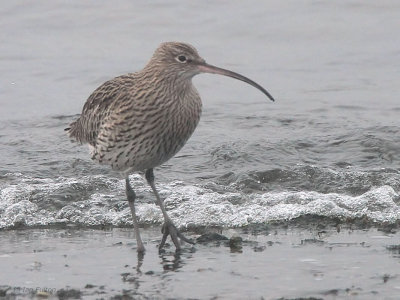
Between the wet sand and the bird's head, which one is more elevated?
the bird's head

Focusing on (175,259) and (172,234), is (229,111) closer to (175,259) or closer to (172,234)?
(172,234)

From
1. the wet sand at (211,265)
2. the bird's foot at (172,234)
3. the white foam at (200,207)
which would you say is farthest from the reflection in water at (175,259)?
the white foam at (200,207)

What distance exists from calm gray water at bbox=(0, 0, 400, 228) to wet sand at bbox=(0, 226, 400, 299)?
0.67 metres

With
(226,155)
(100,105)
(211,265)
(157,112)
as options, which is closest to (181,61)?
(157,112)

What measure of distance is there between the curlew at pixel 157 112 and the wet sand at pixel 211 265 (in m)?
0.45

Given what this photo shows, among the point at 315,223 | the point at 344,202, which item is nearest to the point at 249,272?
the point at 315,223

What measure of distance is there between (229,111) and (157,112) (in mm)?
6149

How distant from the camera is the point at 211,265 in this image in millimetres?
8469

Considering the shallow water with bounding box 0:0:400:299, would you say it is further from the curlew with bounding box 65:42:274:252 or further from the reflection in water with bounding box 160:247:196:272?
the curlew with bounding box 65:42:274:252

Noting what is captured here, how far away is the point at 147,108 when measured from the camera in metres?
9.52

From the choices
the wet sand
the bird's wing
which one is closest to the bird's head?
the bird's wing

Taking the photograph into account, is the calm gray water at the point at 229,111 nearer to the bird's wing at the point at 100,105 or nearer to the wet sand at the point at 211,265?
the wet sand at the point at 211,265

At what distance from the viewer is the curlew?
9461mm

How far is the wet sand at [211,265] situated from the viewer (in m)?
7.67
